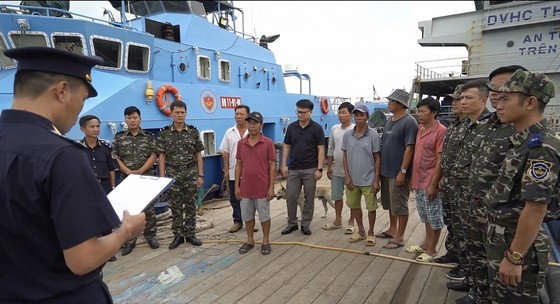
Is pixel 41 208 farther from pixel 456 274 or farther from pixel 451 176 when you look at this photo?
pixel 456 274

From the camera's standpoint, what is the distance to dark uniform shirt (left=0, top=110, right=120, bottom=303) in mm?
1025

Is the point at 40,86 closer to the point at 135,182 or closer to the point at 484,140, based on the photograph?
the point at 135,182

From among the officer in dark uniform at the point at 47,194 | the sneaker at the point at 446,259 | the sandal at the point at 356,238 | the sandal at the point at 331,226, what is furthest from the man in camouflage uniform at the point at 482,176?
the sandal at the point at 331,226

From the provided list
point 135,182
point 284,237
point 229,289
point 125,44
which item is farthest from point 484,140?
point 125,44

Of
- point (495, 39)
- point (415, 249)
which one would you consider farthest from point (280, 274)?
point (495, 39)

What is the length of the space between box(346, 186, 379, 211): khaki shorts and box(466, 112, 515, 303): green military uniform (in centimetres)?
168

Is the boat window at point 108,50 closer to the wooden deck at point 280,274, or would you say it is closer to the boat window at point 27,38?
the boat window at point 27,38

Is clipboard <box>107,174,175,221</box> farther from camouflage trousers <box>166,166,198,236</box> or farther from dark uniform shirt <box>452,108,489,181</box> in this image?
camouflage trousers <box>166,166,198,236</box>

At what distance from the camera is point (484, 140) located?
2.22 metres

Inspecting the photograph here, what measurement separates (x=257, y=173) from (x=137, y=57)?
414 cm

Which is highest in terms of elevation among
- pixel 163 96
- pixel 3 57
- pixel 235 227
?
pixel 3 57

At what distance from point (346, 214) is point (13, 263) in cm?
493

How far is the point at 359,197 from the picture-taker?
4.24 m

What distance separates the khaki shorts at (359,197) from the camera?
4.07 metres
